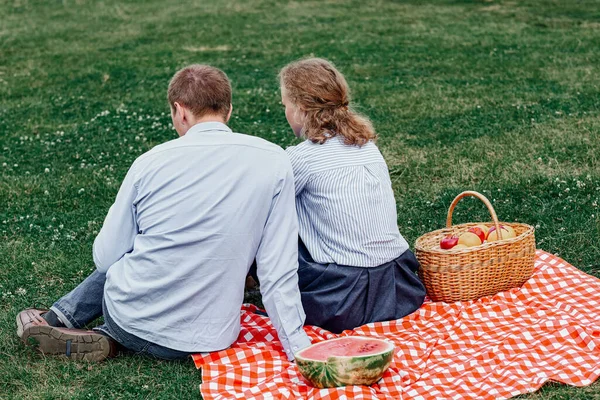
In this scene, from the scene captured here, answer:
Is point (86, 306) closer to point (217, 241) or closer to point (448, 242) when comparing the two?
point (217, 241)

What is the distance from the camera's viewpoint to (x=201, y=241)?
4.41 m

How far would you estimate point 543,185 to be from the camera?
7398mm

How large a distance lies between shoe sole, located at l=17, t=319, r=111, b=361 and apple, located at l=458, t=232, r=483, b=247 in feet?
7.55

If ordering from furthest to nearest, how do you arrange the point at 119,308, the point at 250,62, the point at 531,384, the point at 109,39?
the point at 109,39 → the point at 250,62 → the point at 119,308 → the point at 531,384

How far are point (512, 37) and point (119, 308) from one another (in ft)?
37.7

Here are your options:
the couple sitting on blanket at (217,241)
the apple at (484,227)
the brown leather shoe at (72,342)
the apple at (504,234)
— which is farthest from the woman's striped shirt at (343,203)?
the brown leather shoe at (72,342)

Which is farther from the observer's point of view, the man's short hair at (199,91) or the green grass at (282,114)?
the green grass at (282,114)

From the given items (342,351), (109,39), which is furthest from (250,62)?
(342,351)

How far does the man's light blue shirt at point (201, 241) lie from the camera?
440cm

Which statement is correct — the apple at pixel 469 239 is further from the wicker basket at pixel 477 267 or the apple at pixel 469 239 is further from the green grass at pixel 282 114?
the green grass at pixel 282 114

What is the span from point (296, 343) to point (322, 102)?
1461mm

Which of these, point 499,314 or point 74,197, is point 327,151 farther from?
point 74,197

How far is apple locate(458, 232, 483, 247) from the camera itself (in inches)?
210

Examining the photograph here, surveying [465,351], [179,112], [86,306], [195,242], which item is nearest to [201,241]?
[195,242]
